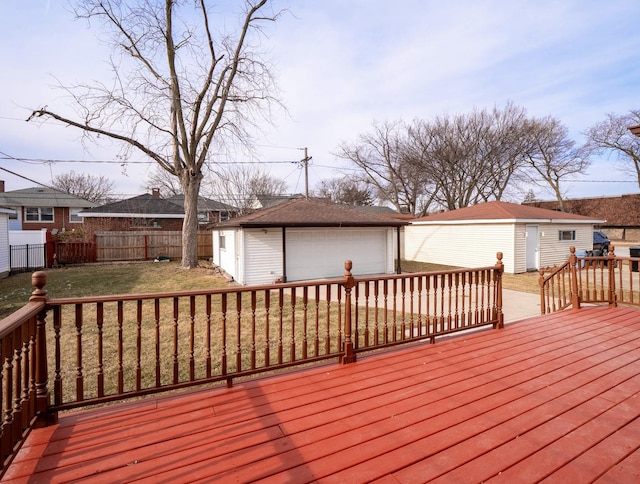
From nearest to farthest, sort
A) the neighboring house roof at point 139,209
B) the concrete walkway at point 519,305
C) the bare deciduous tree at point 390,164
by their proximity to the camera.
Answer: the concrete walkway at point 519,305
the neighboring house roof at point 139,209
the bare deciduous tree at point 390,164

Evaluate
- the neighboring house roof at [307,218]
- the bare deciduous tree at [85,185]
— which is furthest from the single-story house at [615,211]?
the bare deciduous tree at [85,185]

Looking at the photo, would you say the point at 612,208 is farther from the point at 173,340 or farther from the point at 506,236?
the point at 173,340

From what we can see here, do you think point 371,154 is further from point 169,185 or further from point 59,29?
point 59,29

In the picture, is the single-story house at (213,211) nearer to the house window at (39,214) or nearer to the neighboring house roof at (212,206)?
the neighboring house roof at (212,206)

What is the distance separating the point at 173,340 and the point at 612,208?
36.8 meters

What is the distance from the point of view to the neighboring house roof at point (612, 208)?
2750 centimetres

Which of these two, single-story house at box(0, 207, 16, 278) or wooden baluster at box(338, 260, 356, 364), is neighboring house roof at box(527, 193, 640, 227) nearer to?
wooden baluster at box(338, 260, 356, 364)

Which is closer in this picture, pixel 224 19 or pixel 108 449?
pixel 108 449

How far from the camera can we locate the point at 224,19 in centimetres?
1271

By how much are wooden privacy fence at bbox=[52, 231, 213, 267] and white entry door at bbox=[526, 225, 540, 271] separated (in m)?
14.7

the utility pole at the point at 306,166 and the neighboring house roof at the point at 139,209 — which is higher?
the utility pole at the point at 306,166

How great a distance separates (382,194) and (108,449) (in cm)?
2893

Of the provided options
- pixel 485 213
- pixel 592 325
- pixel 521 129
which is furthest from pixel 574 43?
pixel 521 129

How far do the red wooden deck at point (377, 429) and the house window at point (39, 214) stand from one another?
25.6m
